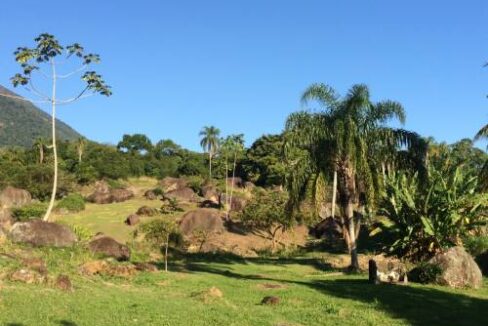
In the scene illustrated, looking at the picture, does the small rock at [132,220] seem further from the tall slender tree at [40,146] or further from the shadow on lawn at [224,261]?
the tall slender tree at [40,146]

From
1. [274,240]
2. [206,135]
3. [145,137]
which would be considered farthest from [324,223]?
[145,137]

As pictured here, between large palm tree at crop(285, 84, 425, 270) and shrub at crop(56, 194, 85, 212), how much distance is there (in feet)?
140

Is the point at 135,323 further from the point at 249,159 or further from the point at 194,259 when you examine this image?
the point at 249,159

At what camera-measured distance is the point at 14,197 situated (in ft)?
214

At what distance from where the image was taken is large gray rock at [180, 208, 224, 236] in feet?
167

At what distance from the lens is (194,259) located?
3703 centimetres

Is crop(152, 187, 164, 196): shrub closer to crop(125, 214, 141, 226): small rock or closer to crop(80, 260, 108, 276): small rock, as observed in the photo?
crop(125, 214, 141, 226): small rock

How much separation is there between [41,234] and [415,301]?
23753 mm

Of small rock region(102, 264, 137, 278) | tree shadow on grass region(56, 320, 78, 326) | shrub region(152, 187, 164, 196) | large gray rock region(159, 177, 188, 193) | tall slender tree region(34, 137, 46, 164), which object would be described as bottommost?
tree shadow on grass region(56, 320, 78, 326)

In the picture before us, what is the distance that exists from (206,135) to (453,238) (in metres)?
77.1

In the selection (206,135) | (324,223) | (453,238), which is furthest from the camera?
(206,135)

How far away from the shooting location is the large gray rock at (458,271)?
20.1m

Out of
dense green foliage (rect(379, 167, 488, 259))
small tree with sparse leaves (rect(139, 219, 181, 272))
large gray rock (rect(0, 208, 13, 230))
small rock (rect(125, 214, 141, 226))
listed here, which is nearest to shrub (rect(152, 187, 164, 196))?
small rock (rect(125, 214, 141, 226))

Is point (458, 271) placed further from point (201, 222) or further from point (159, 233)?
point (201, 222)
